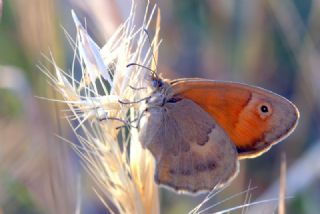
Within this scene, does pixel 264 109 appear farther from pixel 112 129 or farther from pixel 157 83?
pixel 112 129

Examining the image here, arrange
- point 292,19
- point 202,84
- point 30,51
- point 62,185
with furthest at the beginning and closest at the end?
point 292,19, point 30,51, point 202,84, point 62,185

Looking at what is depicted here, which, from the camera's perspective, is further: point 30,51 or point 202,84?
point 30,51

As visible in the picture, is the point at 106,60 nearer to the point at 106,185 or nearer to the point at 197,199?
the point at 106,185

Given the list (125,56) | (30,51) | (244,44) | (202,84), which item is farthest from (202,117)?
(244,44)

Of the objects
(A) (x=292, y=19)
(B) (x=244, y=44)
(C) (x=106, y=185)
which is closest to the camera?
(C) (x=106, y=185)

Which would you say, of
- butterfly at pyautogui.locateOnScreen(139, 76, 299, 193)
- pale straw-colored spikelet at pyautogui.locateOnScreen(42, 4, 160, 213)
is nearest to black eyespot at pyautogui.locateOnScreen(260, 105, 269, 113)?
butterfly at pyautogui.locateOnScreen(139, 76, 299, 193)

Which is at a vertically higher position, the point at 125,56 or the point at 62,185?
the point at 125,56
